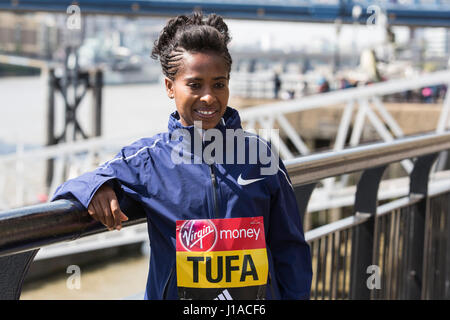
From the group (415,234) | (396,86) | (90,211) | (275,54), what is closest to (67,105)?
(396,86)

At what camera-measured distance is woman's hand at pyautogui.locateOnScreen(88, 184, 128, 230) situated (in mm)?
1795

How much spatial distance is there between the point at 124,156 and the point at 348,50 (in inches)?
3997

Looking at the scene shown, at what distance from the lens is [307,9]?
109 feet

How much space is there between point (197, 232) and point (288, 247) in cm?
29

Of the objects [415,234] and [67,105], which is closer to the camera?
[415,234]

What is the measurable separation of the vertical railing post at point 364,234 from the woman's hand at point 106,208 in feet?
4.60

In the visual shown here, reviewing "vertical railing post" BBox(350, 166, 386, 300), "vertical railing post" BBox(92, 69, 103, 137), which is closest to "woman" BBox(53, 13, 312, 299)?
"vertical railing post" BBox(350, 166, 386, 300)

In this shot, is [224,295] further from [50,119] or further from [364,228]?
[50,119]

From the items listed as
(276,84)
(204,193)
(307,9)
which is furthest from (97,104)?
(204,193)
